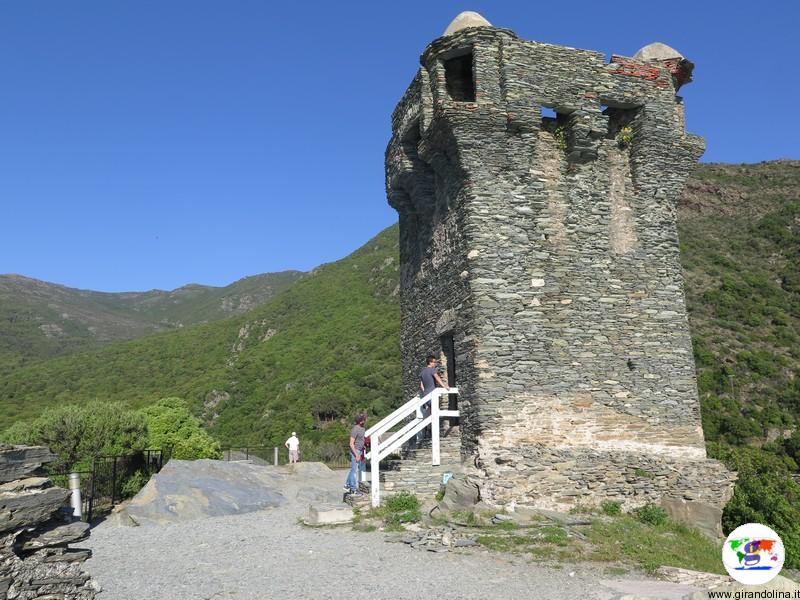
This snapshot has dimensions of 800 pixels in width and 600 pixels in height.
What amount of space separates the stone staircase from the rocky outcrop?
5.20 metres

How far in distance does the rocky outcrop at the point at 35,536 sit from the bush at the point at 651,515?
835 cm

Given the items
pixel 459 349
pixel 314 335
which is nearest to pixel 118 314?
pixel 314 335

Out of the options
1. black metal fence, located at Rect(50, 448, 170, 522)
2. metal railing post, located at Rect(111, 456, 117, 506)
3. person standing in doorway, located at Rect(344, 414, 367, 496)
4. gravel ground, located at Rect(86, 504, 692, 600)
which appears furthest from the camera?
metal railing post, located at Rect(111, 456, 117, 506)

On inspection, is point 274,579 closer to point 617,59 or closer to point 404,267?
point 404,267

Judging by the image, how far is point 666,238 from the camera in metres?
12.2

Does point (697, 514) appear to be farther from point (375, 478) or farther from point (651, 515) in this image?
point (375, 478)

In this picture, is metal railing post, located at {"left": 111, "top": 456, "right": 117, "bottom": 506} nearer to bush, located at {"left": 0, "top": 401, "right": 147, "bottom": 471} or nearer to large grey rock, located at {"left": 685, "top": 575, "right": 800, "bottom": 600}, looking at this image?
bush, located at {"left": 0, "top": 401, "right": 147, "bottom": 471}

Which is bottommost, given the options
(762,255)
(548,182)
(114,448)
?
(114,448)

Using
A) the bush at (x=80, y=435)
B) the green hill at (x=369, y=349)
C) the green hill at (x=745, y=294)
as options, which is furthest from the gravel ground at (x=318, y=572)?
the green hill at (x=369, y=349)

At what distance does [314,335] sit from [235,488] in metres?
31.1

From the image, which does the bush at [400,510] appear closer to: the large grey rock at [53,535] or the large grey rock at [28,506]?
the large grey rock at [53,535]

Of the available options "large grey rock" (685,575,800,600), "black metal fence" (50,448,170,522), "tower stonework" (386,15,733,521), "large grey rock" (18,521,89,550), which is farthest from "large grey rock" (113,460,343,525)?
"large grey rock" (685,575,800,600)

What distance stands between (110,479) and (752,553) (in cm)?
1228

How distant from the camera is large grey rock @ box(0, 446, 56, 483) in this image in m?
6.09
